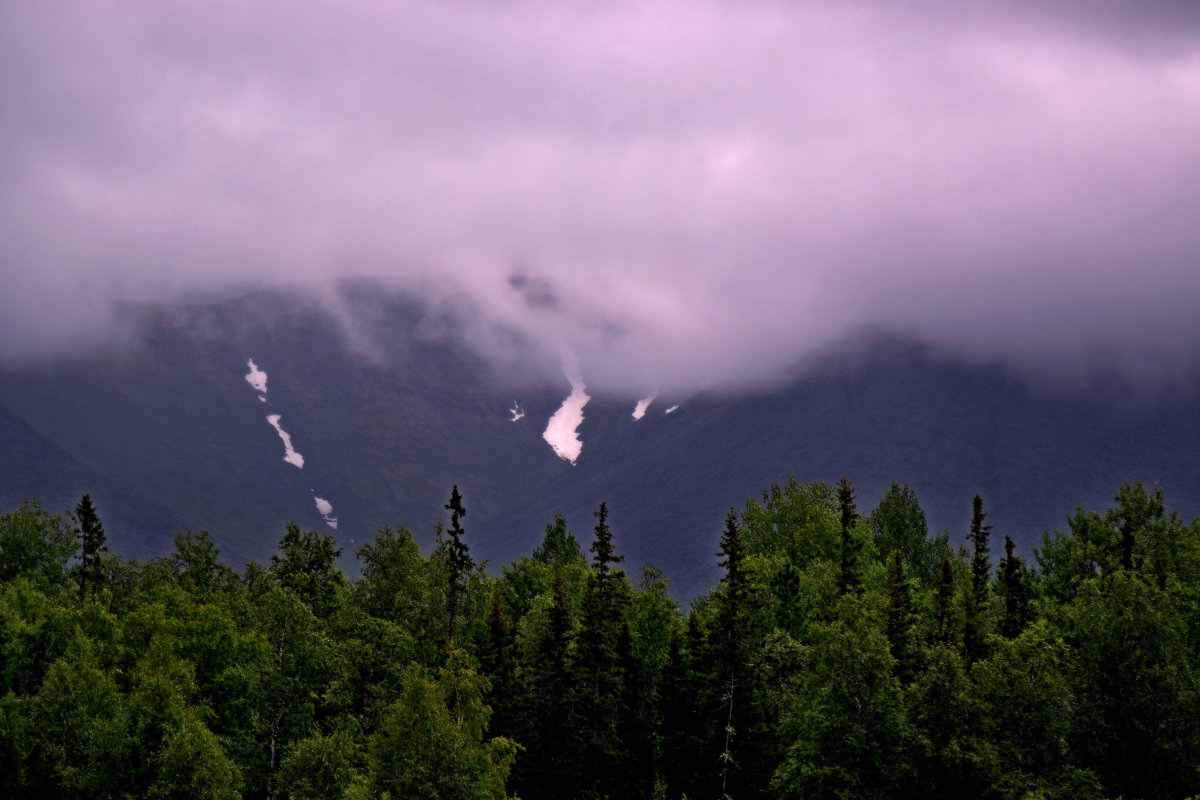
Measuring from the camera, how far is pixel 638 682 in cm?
7275

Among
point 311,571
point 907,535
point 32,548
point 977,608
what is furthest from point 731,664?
point 907,535

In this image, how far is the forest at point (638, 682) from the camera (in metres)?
53.6

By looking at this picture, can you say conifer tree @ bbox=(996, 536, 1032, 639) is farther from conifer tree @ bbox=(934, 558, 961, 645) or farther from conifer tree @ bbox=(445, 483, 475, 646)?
conifer tree @ bbox=(445, 483, 475, 646)

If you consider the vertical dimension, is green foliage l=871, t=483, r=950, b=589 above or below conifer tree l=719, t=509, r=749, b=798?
above

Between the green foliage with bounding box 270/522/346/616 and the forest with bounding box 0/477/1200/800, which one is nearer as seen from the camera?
the forest with bounding box 0/477/1200/800

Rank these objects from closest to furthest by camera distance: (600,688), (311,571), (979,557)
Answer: (600,688) → (979,557) → (311,571)

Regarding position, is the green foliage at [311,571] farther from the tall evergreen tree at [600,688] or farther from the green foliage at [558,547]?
the tall evergreen tree at [600,688]

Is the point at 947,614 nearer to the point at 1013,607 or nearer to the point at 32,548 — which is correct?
the point at 1013,607

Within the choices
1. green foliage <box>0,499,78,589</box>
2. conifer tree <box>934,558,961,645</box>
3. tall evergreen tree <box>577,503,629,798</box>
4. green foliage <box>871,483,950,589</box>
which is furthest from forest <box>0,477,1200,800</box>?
green foliage <box>871,483,950,589</box>

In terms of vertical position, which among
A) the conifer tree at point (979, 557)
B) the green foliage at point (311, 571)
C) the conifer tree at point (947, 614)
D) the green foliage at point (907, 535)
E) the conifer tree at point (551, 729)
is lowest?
the conifer tree at point (551, 729)

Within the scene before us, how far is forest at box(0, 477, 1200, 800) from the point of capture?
53.6 meters

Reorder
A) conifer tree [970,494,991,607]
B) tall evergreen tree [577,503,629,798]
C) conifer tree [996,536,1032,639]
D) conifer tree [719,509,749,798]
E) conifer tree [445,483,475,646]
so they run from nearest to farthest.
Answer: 1. conifer tree [719,509,749,798]
2. conifer tree [445,483,475,646]
3. tall evergreen tree [577,503,629,798]
4. conifer tree [996,536,1032,639]
5. conifer tree [970,494,991,607]

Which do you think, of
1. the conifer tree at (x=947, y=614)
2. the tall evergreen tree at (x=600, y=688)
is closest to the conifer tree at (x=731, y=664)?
the tall evergreen tree at (x=600, y=688)

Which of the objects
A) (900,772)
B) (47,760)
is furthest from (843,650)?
(47,760)
